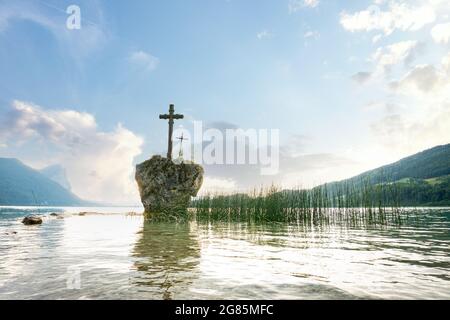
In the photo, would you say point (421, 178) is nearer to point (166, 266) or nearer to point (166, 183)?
point (166, 183)

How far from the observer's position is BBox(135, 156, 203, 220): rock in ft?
61.7

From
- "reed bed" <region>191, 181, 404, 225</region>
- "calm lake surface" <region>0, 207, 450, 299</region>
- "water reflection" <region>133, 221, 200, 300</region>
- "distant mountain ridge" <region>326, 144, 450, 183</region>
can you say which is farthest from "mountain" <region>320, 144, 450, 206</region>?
"water reflection" <region>133, 221, 200, 300</region>

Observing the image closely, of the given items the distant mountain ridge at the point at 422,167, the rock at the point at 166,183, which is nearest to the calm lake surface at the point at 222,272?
the rock at the point at 166,183

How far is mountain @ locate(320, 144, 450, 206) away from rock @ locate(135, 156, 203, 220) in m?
25.8

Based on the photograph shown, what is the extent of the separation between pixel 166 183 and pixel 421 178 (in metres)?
142

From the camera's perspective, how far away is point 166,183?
19.1 meters

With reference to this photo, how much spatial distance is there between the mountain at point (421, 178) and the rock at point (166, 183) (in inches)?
1016

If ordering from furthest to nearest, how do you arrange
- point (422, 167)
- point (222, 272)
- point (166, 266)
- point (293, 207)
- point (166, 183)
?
point (422, 167), point (166, 183), point (293, 207), point (166, 266), point (222, 272)

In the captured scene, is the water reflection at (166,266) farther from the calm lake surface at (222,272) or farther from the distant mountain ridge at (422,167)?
the distant mountain ridge at (422,167)

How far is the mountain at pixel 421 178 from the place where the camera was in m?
92.2

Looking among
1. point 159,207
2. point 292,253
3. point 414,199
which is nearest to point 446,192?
point 414,199

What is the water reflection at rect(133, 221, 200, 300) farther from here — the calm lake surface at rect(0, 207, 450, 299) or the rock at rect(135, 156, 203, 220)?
the rock at rect(135, 156, 203, 220)

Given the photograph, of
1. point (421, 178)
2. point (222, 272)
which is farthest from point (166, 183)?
point (421, 178)
